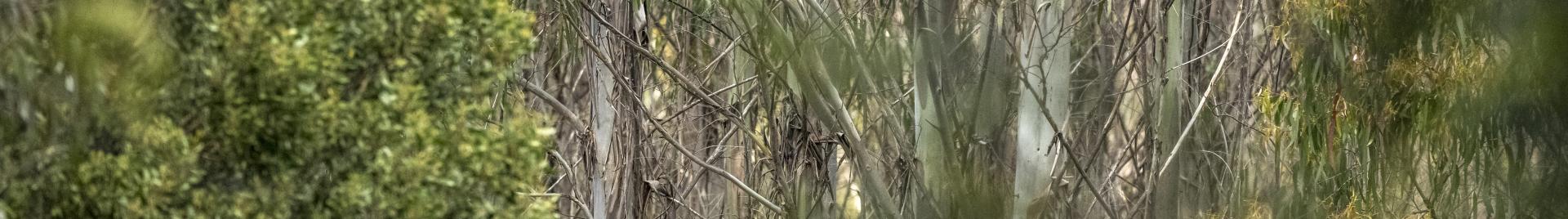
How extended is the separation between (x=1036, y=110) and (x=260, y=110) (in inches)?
102

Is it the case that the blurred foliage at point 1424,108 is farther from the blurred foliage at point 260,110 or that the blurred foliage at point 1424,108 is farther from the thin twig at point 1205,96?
the blurred foliage at point 260,110

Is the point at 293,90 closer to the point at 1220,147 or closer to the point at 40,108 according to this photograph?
the point at 40,108

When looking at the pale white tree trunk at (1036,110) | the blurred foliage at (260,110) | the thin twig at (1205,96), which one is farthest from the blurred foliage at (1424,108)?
the blurred foliage at (260,110)

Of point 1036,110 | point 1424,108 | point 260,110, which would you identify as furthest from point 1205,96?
point 260,110

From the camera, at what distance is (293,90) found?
432cm

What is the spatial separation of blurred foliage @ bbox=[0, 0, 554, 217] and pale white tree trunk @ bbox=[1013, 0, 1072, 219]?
68.1 inches

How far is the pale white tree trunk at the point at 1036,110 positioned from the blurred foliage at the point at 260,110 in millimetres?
1731

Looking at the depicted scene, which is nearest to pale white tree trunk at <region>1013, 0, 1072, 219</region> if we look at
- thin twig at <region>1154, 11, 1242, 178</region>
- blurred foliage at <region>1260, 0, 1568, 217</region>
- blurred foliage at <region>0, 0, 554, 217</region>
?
blurred foliage at <region>1260, 0, 1568, 217</region>

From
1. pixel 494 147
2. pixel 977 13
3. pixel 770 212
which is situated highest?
pixel 977 13

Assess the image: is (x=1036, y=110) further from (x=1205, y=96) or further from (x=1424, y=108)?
(x=1424, y=108)

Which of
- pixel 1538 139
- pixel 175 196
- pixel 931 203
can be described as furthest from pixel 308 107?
pixel 1538 139

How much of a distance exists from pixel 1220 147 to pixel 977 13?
3149 millimetres

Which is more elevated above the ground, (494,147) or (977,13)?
(977,13)

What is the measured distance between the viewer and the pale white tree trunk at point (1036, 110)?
17.8 ft
